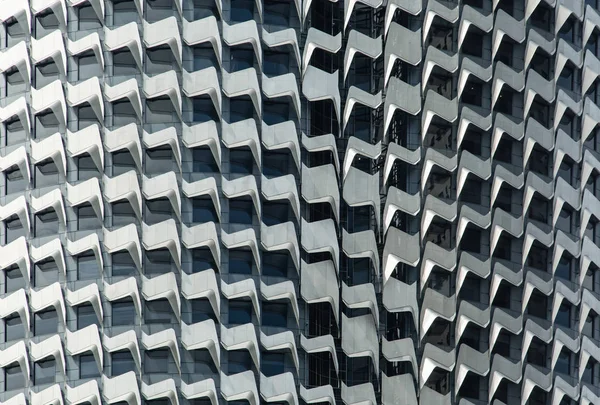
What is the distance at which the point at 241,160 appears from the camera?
116 meters

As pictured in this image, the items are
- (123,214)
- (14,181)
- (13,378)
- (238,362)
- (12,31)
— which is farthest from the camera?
(12,31)

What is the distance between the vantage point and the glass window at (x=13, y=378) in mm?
115812

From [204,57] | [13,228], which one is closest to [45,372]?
[13,228]

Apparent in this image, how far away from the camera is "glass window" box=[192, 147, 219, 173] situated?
11512cm

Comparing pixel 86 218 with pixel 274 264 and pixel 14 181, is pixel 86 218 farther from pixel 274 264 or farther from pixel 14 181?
pixel 274 264

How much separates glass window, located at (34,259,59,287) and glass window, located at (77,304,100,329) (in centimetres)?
258

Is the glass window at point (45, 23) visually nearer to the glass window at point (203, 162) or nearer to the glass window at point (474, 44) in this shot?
the glass window at point (203, 162)

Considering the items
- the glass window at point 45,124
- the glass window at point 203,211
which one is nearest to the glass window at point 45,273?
Result: the glass window at point 45,124

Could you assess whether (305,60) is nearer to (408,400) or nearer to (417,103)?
(417,103)

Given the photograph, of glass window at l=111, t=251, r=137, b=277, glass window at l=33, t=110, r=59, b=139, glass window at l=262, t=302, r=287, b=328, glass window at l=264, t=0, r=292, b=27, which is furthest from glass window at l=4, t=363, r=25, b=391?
glass window at l=264, t=0, r=292, b=27

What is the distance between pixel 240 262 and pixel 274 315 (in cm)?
372

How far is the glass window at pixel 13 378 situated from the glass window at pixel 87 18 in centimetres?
2082

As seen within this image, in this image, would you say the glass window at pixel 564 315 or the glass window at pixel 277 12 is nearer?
the glass window at pixel 277 12

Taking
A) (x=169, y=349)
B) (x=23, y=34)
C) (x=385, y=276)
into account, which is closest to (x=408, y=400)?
(x=385, y=276)
